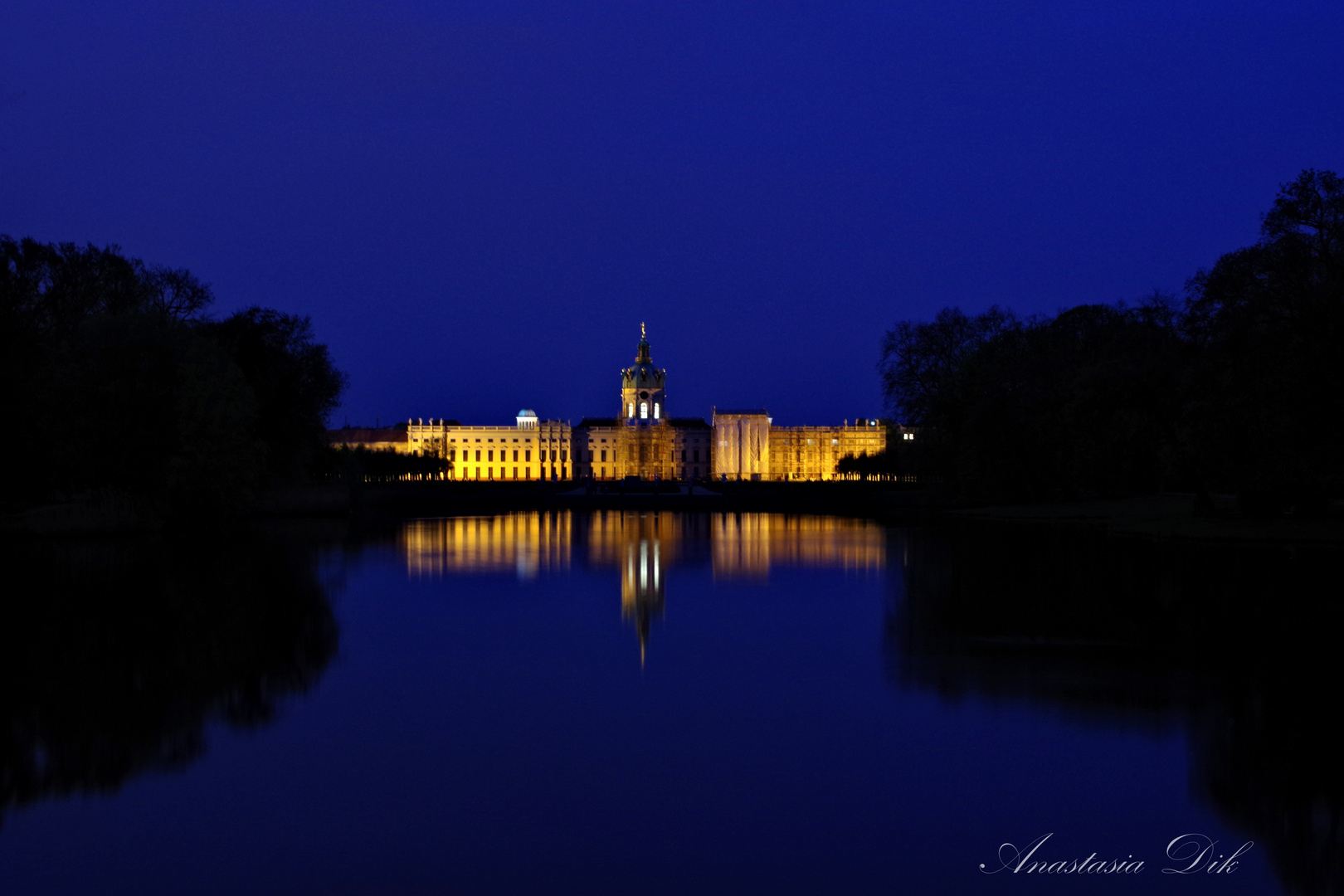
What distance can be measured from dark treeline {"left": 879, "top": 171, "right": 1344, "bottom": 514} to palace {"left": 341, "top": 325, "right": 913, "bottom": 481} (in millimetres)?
115557

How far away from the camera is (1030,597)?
19.4m

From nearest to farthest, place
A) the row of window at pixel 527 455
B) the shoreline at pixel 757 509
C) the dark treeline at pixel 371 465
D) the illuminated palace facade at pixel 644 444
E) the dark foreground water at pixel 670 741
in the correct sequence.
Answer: the dark foreground water at pixel 670 741
the shoreline at pixel 757 509
the dark treeline at pixel 371 465
the illuminated palace facade at pixel 644 444
the row of window at pixel 527 455

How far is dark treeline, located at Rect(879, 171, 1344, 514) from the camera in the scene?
31.5m

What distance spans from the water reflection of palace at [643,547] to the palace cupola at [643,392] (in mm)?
137759

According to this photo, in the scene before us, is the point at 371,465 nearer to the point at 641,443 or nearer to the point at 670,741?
the point at 641,443

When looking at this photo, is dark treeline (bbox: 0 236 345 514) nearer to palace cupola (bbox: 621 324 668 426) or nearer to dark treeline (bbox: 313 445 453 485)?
dark treeline (bbox: 313 445 453 485)

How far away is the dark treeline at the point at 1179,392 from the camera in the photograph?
31.5 meters

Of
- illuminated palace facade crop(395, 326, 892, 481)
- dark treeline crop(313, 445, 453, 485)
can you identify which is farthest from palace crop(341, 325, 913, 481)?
dark treeline crop(313, 445, 453, 485)

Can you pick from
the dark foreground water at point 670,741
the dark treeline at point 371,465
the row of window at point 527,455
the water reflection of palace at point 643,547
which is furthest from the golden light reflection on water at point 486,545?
the row of window at point 527,455

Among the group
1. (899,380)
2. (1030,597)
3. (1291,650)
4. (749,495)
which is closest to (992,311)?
(899,380)

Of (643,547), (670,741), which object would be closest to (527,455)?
(643,547)

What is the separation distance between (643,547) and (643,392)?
158 meters

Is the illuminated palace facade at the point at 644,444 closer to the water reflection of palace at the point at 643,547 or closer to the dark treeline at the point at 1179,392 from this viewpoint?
the dark treeline at the point at 1179,392

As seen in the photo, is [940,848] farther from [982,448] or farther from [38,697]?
[982,448]
